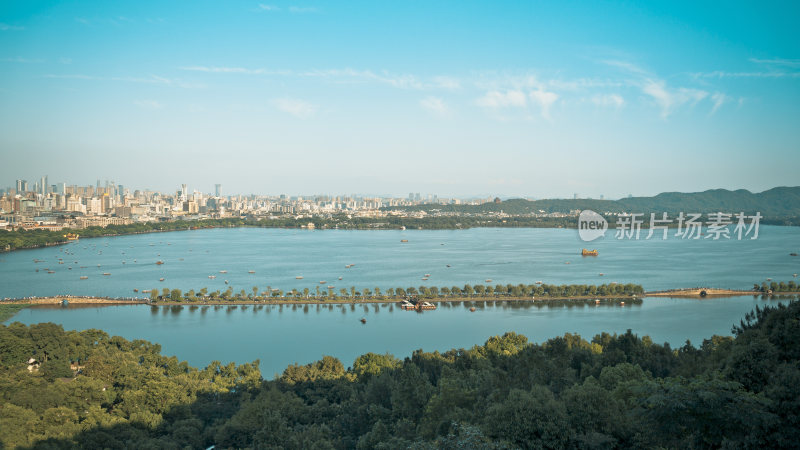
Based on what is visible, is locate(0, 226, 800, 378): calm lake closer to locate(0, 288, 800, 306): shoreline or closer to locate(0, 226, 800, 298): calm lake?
locate(0, 226, 800, 298): calm lake

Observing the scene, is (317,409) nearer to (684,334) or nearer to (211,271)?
(684,334)

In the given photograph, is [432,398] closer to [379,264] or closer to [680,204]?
[379,264]

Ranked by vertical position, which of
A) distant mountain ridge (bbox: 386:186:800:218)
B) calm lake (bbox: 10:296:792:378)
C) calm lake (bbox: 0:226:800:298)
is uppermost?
distant mountain ridge (bbox: 386:186:800:218)

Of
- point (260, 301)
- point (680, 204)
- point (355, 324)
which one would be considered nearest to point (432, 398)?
point (355, 324)

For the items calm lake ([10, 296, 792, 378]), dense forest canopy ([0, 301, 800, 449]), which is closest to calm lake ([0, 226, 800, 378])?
calm lake ([10, 296, 792, 378])

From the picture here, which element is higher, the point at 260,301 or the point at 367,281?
the point at 367,281
